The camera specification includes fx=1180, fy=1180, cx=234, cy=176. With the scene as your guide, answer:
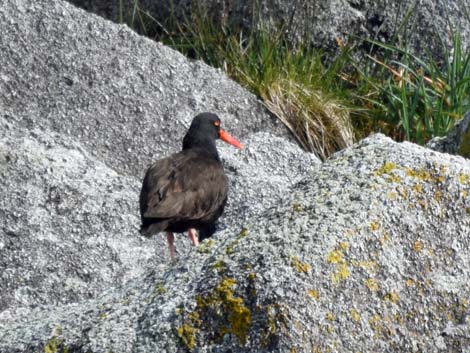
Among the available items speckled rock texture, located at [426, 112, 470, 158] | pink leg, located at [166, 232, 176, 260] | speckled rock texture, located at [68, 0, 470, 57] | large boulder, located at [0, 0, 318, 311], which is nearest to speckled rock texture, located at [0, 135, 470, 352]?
speckled rock texture, located at [426, 112, 470, 158]

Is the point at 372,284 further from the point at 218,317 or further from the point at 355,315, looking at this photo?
the point at 218,317

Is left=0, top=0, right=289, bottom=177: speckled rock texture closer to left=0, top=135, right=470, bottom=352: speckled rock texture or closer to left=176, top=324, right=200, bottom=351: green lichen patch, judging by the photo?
left=0, top=135, right=470, bottom=352: speckled rock texture

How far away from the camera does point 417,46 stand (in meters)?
9.98

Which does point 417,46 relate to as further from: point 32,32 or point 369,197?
point 369,197

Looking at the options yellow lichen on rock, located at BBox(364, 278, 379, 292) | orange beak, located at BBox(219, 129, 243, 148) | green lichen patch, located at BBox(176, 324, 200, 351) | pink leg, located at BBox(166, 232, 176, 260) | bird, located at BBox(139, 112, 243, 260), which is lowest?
orange beak, located at BBox(219, 129, 243, 148)

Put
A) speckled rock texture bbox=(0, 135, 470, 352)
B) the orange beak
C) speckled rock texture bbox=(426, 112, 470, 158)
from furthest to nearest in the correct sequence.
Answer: the orange beak, speckled rock texture bbox=(426, 112, 470, 158), speckled rock texture bbox=(0, 135, 470, 352)

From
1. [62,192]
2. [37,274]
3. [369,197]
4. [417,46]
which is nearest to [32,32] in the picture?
[62,192]

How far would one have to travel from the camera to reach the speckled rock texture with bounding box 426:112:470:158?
5391 millimetres

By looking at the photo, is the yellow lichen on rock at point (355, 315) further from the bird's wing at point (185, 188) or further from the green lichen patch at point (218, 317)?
the bird's wing at point (185, 188)

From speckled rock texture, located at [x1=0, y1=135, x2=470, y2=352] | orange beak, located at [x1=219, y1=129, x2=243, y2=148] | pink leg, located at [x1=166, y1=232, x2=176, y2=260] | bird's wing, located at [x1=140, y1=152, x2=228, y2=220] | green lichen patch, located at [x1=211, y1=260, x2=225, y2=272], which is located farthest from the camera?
orange beak, located at [x1=219, y1=129, x2=243, y2=148]

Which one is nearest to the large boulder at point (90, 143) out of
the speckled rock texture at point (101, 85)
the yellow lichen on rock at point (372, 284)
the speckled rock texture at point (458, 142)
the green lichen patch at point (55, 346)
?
the speckled rock texture at point (101, 85)

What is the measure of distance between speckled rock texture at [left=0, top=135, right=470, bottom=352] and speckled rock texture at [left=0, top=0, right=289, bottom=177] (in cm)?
354

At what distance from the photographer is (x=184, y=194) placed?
7.20 m

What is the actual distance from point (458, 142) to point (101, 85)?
327cm
